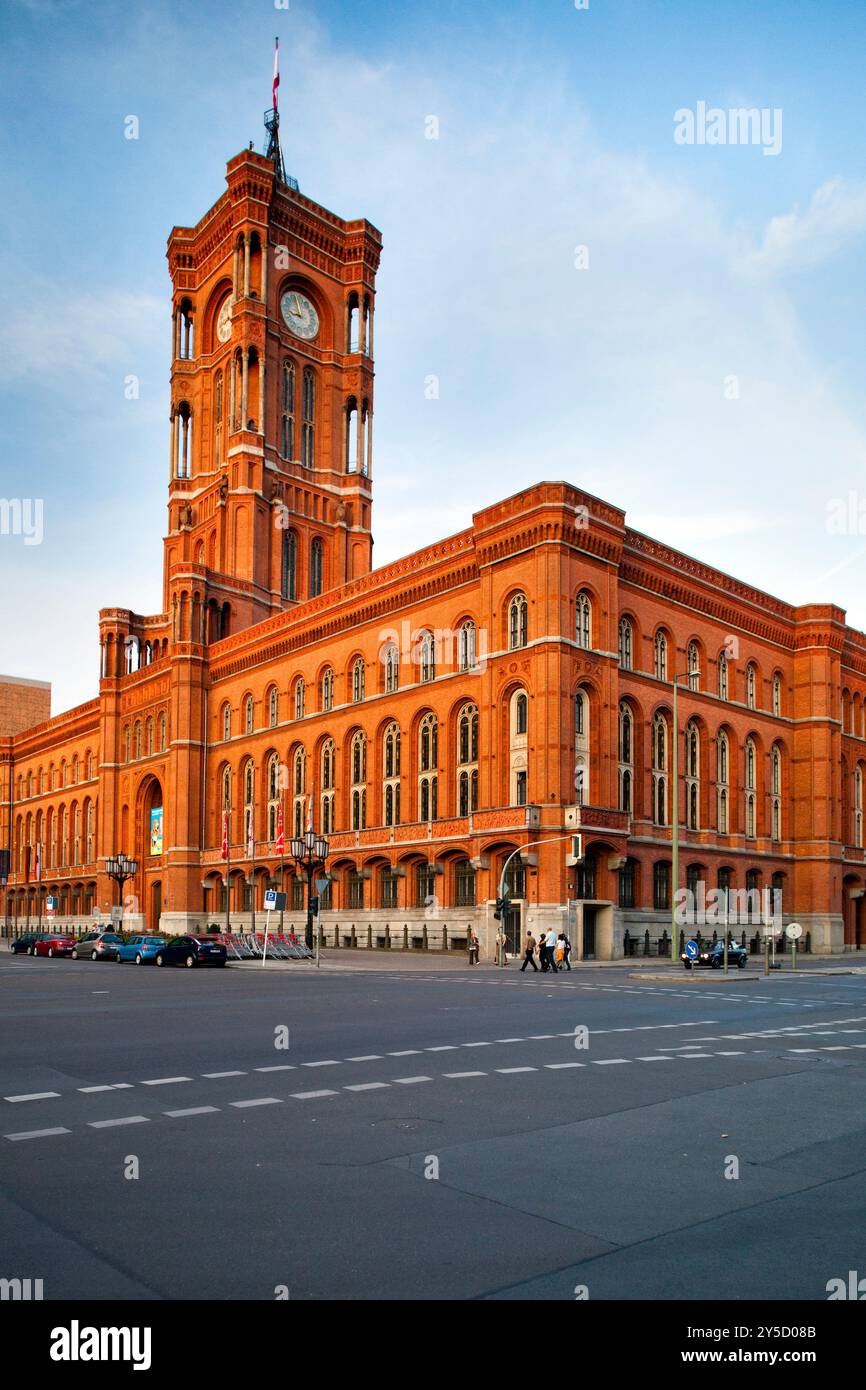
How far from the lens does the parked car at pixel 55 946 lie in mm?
56438

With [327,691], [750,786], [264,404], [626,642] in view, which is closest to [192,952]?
[327,691]

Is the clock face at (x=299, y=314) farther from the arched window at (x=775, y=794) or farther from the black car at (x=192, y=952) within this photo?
the black car at (x=192, y=952)

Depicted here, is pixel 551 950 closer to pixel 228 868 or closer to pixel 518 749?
pixel 518 749

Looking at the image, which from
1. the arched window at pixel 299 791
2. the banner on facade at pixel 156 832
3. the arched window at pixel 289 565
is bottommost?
the banner on facade at pixel 156 832

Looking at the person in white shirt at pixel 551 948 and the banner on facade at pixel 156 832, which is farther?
the banner on facade at pixel 156 832

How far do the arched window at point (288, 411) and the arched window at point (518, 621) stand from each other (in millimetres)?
38109

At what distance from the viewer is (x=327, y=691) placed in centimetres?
6619

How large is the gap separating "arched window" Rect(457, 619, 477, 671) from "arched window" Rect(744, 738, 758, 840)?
58.6 ft

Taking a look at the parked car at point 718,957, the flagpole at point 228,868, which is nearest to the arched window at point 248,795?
the flagpole at point 228,868

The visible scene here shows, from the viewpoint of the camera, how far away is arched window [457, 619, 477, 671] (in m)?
54.7

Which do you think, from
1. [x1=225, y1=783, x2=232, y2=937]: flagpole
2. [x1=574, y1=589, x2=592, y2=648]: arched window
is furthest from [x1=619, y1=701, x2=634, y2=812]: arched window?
[x1=225, y1=783, x2=232, y2=937]: flagpole

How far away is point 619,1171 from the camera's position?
8.34 meters

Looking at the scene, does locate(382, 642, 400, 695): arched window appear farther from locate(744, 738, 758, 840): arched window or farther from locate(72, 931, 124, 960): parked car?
locate(744, 738, 758, 840): arched window

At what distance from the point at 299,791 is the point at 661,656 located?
22.7 m
